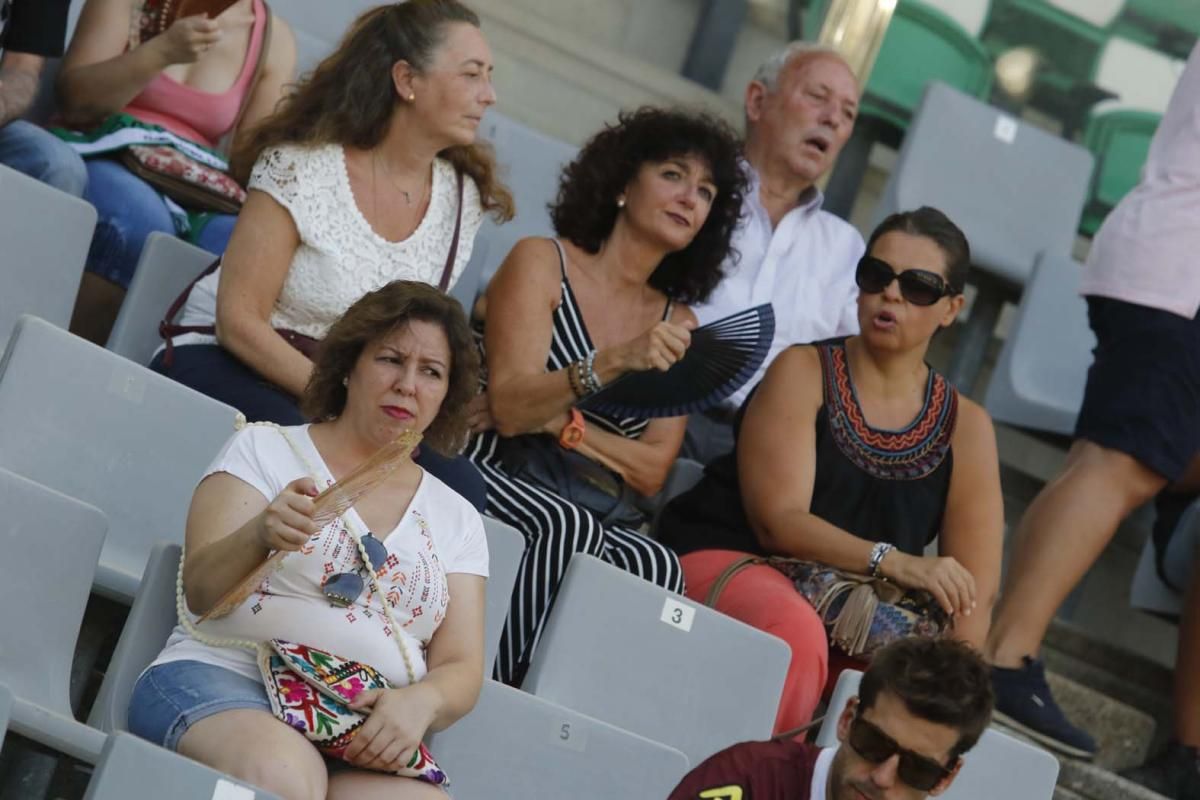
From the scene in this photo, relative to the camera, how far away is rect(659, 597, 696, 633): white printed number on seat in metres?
3.20

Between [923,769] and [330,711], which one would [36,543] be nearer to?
[330,711]

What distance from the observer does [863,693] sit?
2.46m

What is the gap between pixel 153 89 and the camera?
13.7 feet

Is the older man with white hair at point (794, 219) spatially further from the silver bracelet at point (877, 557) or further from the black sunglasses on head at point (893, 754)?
the black sunglasses on head at point (893, 754)

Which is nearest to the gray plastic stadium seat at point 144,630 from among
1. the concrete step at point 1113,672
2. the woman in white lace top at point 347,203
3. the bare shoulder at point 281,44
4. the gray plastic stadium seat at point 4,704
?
the gray plastic stadium seat at point 4,704

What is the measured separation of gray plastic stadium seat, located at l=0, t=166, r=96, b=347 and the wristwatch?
0.89 m

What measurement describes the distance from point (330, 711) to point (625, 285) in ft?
5.43

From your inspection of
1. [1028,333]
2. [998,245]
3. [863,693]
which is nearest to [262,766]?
[863,693]

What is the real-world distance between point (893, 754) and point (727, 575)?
3.98 feet

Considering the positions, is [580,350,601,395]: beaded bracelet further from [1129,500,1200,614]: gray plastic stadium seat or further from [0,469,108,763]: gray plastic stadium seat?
[1129,500,1200,614]: gray plastic stadium seat

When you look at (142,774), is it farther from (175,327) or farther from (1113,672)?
(1113,672)

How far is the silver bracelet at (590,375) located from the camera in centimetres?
360

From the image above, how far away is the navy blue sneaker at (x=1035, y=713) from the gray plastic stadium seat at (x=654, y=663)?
77 centimetres

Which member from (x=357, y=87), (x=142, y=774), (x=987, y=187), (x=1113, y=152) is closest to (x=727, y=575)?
(x=357, y=87)
